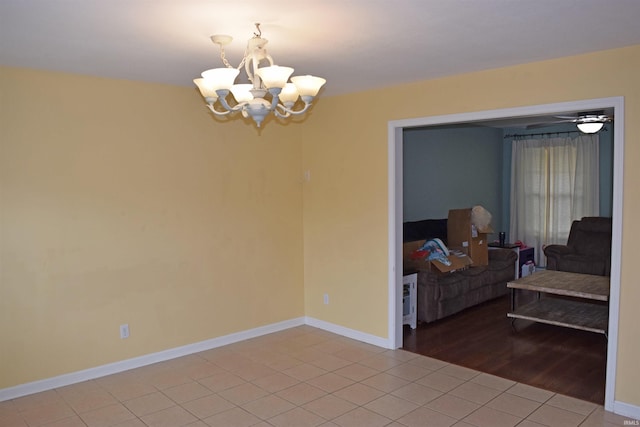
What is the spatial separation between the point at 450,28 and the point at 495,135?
230 inches

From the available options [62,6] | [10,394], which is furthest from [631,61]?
[10,394]

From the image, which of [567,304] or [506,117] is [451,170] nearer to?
[567,304]

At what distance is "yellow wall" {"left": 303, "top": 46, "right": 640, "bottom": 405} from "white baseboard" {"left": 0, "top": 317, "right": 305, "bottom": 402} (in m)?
0.56

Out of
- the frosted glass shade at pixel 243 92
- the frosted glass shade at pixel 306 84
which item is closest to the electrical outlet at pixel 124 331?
the frosted glass shade at pixel 243 92

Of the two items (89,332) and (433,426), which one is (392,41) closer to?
(433,426)

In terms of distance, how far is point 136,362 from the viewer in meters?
4.18

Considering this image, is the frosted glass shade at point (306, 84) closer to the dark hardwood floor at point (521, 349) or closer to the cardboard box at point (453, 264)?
the dark hardwood floor at point (521, 349)

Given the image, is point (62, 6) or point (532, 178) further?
point (532, 178)

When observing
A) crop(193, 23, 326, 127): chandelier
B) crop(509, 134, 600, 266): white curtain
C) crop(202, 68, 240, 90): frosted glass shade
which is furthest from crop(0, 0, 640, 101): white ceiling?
crop(509, 134, 600, 266): white curtain

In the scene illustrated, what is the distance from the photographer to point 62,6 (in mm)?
2283

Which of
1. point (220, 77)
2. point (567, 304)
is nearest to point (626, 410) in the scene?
point (567, 304)

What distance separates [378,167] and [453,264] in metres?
1.69

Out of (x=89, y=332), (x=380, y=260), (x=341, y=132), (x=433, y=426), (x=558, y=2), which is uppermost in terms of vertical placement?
(x=558, y=2)

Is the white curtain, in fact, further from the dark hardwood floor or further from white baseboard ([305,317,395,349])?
white baseboard ([305,317,395,349])
